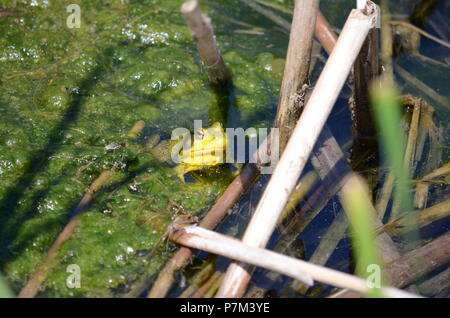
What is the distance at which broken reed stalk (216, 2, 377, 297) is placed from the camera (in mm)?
2465

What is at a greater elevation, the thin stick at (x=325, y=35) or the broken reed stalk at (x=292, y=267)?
the thin stick at (x=325, y=35)

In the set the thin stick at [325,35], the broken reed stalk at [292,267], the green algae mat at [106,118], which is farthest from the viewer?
the thin stick at [325,35]

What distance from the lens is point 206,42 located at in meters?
3.01

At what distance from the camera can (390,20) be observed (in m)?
4.35

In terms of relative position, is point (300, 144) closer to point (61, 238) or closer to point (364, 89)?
point (364, 89)

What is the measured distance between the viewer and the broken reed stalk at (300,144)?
246cm

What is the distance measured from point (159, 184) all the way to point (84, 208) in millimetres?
450

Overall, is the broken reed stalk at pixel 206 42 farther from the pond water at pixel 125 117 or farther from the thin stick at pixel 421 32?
the thin stick at pixel 421 32

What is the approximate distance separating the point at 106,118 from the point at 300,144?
1.52m

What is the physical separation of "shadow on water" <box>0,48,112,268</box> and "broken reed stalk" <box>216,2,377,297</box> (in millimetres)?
1137

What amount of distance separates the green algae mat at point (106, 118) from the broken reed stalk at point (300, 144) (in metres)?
0.57

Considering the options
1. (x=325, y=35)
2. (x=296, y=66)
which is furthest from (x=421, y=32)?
(x=296, y=66)

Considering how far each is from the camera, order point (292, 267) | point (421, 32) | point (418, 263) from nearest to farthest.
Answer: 1. point (292, 267)
2. point (418, 263)
3. point (421, 32)

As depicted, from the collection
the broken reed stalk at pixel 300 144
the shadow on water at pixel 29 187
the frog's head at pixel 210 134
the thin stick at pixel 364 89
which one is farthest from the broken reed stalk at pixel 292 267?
the thin stick at pixel 364 89
